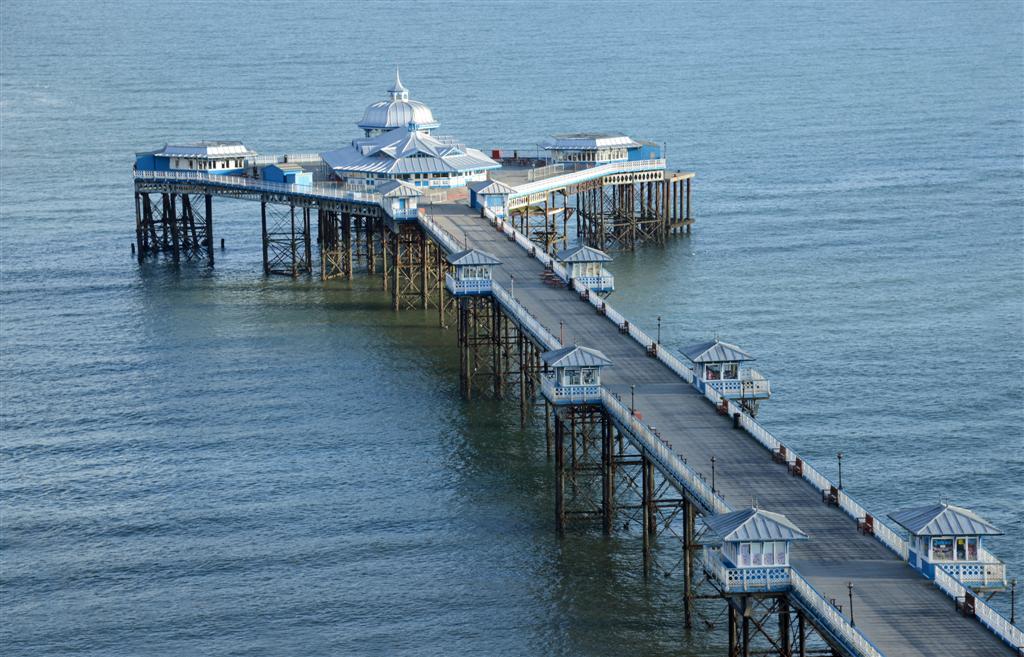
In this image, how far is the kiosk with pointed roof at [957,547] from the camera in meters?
58.6

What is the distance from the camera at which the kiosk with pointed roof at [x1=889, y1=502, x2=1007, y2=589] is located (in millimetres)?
58625

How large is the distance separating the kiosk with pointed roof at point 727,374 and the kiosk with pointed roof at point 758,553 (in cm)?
1808

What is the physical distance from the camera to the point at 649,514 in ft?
241

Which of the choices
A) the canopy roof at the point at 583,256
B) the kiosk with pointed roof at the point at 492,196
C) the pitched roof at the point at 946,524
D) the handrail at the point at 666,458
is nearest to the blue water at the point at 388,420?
the handrail at the point at 666,458

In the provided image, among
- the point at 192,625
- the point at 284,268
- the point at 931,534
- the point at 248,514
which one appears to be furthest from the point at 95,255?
the point at 931,534

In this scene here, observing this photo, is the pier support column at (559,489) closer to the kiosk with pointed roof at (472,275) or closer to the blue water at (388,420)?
the blue water at (388,420)

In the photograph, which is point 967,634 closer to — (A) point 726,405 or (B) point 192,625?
(A) point 726,405

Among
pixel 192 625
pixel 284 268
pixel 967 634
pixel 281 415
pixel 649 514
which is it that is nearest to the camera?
pixel 967 634

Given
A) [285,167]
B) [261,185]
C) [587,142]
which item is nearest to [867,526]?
[261,185]

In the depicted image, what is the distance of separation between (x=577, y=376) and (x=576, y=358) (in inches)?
35.0

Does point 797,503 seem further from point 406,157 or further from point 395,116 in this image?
point 395,116

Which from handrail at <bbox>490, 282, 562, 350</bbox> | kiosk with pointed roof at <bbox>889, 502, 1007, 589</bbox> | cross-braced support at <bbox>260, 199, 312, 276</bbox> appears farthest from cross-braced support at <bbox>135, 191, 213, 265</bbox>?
kiosk with pointed roof at <bbox>889, 502, 1007, 589</bbox>

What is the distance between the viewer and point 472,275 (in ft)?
319

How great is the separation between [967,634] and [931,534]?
4.36m
